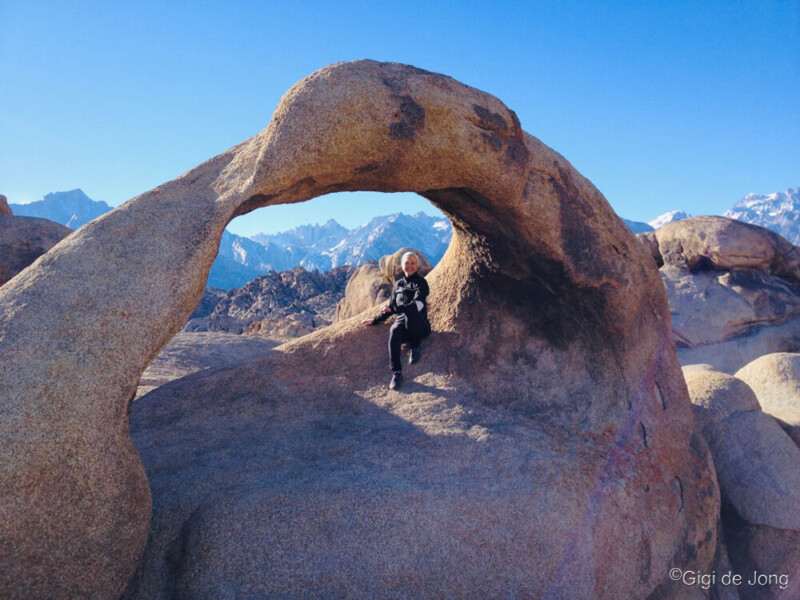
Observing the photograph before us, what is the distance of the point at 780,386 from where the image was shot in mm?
6820

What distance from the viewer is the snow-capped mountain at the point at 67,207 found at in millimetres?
172125

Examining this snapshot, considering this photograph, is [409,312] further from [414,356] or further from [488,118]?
[488,118]

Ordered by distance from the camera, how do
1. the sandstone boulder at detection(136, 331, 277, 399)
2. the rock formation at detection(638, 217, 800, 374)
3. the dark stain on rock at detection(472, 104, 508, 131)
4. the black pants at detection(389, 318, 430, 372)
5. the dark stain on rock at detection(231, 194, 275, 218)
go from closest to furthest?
the dark stain on rock at detection(231, 194, 275, 218) → the dark stain on rock at detection(472, 104, 508, 131) → the black pants at detection(389, 318, 430, 372) → the sandstone boulder at detection(136, 331, 277, 399) → the rock formation at detection(638, 217, 800, 374)

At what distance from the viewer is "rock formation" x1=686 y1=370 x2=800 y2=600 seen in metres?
4.91

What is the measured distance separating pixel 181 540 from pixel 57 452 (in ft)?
3.68

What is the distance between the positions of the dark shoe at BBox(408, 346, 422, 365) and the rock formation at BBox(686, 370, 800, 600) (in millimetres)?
2955

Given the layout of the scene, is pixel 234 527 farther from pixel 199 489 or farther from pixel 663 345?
pixel 663 345

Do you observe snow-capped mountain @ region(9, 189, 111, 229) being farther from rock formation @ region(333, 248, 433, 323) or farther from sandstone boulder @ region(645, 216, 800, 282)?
sandstone boulder @ region(645, 216, 800, 282)

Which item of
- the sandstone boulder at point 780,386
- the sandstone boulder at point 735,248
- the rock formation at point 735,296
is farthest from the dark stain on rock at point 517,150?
the sandstone boulder at point 735,248

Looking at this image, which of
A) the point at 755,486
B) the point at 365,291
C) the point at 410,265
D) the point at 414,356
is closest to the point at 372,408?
the point at 414,356

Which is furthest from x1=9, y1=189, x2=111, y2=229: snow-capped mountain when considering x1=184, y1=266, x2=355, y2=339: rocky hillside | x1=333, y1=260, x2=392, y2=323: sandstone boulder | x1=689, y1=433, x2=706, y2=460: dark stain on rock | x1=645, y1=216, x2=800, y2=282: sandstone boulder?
x1=689, y1=433, x2=706, y2=460: dark stain on rock

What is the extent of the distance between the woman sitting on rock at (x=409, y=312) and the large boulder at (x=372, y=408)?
18 cm

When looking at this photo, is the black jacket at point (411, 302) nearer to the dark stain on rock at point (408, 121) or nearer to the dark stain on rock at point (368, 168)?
the dark stain on rock at point (368, 168)

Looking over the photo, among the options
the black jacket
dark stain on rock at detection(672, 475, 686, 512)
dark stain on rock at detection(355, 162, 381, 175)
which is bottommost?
dark stain on rock at detection(672, 475, 686, 512)
